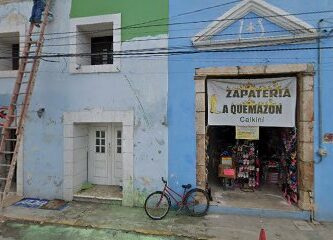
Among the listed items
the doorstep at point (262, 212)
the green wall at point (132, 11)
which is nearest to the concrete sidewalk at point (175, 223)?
the doorstep at point (262, 212)

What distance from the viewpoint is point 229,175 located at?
362 inches

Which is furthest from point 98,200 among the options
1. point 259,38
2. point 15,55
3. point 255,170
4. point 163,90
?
point 259,38

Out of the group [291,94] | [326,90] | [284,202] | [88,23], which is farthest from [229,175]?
[88,23]

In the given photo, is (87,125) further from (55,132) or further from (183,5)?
(183,5)

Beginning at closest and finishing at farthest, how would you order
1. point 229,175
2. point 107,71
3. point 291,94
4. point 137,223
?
point 137,223 < point 291,94 < point 107,71 < point 229,175

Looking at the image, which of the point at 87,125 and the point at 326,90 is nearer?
the point at 326,90

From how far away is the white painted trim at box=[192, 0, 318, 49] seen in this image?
7398mm

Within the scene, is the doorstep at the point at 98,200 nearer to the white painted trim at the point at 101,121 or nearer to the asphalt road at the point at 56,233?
the white painted trim at the point at 101,121

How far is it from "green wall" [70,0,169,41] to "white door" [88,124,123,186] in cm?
309

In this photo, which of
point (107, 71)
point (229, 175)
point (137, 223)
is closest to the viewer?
point (137, 223)

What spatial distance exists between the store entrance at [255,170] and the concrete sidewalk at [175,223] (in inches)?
25.3

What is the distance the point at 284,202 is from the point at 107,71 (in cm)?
647

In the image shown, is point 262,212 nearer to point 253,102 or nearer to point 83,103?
point 253,102

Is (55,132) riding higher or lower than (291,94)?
lower
